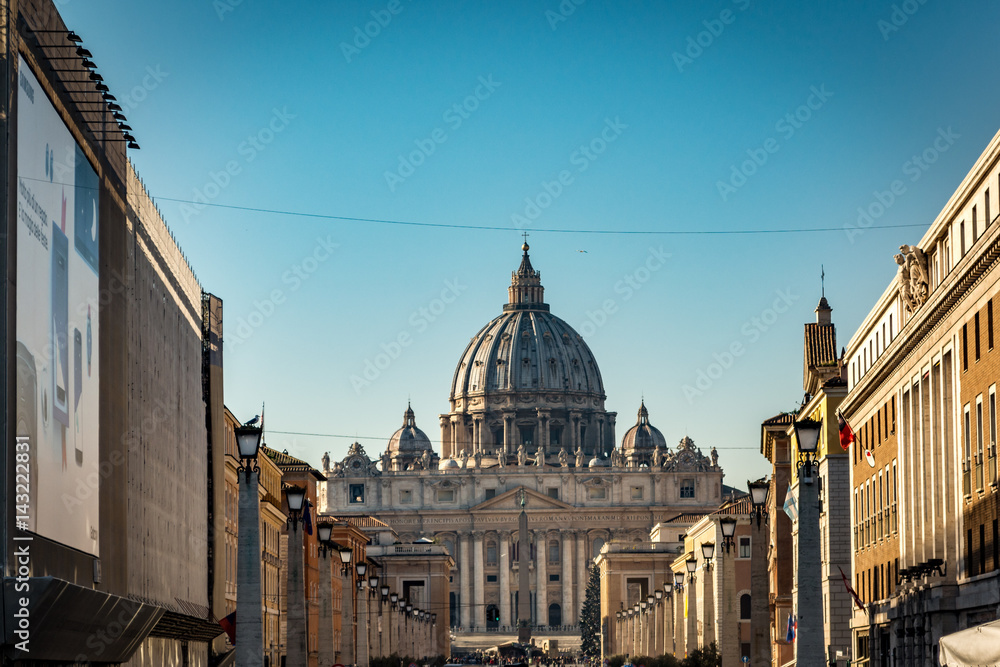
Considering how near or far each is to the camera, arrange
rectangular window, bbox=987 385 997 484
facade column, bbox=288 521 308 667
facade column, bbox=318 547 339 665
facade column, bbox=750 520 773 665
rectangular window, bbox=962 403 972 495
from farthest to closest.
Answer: facade column, bbox=318 547 339 665 → facade column, bbox=288 521 308 667 → facade column, bbox=750 520 773 665 → rectangular window, bbox=962 403 972 495 → rectangular window, bbox=987 385 997 484

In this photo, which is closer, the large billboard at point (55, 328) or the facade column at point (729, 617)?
the large billboard at point (55, 328)

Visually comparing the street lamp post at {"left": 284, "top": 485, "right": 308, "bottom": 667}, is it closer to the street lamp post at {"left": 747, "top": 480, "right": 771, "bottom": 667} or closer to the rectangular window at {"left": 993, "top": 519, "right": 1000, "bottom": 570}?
the street lamp post at {"left": 747, "top": 480, "right": 771, "bottom": 667}

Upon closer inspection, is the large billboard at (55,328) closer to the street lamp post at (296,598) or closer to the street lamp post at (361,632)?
the street lamp post at (296,598)

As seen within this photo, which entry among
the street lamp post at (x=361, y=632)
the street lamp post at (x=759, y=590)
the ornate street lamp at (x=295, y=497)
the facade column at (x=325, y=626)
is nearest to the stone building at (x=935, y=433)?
the street lamp post at (x=759, y=590)

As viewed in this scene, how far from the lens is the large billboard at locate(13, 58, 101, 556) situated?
3303 centimetres

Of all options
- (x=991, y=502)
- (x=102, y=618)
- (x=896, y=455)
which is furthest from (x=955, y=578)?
(x=102, y=618)

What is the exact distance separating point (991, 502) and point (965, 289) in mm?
4570

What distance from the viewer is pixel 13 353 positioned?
31688mm

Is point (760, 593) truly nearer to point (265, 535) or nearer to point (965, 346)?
point (965, 346)

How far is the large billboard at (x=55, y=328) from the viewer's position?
33.0 m

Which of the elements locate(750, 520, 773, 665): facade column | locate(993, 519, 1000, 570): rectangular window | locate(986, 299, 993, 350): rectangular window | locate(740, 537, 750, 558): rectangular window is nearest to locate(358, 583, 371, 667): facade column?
locate(750, 520, 773, 665): facade column

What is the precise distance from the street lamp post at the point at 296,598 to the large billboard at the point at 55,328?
4.43 m

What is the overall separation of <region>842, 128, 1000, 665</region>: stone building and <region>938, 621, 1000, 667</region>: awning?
42.3 feet

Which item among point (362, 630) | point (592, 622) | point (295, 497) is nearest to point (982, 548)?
point (295, 497)
